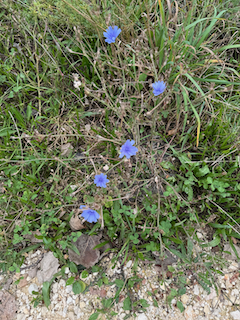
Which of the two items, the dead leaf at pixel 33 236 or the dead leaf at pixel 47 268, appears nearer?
the dead leaf at pixel 47 268

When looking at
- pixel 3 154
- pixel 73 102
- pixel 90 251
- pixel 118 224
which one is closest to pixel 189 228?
pixel 118 224

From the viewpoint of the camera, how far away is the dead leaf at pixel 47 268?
1.66m

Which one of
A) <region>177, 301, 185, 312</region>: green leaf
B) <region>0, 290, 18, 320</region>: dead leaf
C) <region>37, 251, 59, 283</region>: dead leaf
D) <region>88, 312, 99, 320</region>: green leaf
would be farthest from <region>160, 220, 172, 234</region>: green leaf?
<region>0, 290, 18, 320</region>: dead leaf

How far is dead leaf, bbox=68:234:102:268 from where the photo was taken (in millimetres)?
1637

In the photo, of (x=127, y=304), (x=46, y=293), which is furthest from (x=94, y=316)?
(x=46, y=293)

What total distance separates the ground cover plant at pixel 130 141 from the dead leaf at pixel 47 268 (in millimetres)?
79

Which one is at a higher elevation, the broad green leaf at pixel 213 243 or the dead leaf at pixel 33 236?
the dead leaf at pixel 33 236

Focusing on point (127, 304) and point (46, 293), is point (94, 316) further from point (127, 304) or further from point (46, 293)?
point (46, 293)

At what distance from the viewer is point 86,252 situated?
1.65 m

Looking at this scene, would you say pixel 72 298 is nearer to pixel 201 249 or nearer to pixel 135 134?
pixel 201 249

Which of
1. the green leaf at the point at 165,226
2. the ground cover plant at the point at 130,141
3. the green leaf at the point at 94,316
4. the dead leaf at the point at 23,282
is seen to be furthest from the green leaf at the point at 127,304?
the dead leaf at the point at 23,282

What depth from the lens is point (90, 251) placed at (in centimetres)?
165

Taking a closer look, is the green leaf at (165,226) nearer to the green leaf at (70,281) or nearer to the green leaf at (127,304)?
the green leaf at (127,304)

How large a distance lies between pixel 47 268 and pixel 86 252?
318 mm
